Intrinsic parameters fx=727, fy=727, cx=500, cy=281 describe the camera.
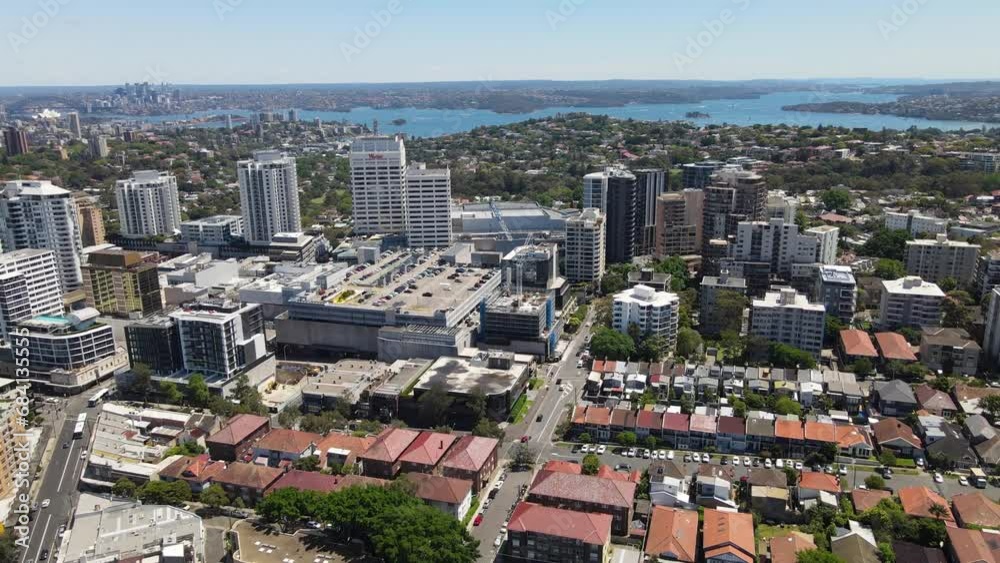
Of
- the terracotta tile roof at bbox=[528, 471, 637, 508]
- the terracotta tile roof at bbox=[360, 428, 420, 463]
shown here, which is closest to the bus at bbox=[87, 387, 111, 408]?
the terracotta tile roof at bbox=[360, 428, 420, 463]

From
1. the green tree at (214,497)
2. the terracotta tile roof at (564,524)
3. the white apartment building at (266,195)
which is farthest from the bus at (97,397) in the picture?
the white apartment building at (266,195)

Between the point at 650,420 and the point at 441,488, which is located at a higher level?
the point at 441,488

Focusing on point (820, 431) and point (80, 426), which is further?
point (80, 426)

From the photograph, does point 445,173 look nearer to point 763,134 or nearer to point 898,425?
point 898,425

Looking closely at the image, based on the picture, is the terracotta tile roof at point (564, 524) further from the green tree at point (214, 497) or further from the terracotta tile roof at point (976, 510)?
the terracotta tile roof at point (976, 510)

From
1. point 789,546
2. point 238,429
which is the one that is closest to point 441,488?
point 238,429

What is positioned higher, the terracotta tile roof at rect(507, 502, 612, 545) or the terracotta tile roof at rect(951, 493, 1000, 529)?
the terracotta tile roof at rect(507, 502, 612, 545)

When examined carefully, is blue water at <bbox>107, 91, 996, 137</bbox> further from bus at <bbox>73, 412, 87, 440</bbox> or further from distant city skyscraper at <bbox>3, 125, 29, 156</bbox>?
bus at <bbox>73, 412, 87, 440</bbox>

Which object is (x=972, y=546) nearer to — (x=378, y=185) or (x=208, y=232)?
(x=378, y=185)
